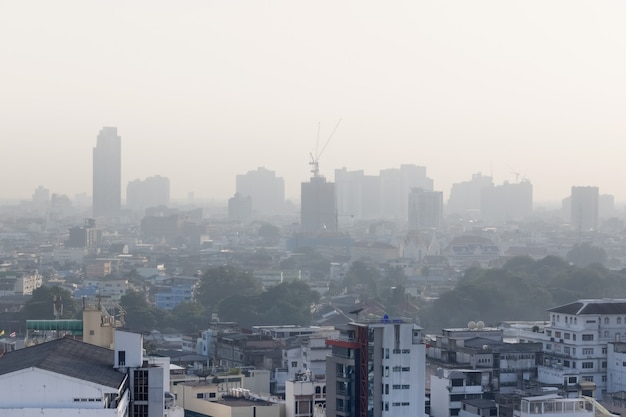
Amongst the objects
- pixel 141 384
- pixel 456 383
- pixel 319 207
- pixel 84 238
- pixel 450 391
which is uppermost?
pixel 319 207

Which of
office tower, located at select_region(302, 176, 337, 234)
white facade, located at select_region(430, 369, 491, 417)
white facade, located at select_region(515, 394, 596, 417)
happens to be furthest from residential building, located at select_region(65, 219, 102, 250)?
white facade, located at select_region(515, 394, 596, 417)

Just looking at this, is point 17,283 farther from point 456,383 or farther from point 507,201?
point 507,201

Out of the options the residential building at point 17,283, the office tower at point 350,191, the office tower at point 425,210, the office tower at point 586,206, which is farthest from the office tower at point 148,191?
the residential building at point 17,283

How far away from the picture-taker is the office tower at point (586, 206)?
129m

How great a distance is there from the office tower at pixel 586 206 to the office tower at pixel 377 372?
107088 millimetres

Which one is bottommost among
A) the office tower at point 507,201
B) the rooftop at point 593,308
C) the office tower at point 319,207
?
the rooftop at point 593,308

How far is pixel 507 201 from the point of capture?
522ft

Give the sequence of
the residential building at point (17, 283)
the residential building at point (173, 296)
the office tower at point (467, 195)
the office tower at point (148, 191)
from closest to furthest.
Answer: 1. the residential building at point (173, 296)
2. the residential building at point (17, 283)
3. the office tower at point (467, 195)
4. the office tower at point (148, 191)

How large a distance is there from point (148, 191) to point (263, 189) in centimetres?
1313

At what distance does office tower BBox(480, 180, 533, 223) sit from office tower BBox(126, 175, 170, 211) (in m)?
39.9

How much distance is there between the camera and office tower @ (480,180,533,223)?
15725cm

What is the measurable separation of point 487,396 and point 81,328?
661 centimetres

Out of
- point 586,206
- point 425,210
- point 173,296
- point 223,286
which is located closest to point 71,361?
point 223,286

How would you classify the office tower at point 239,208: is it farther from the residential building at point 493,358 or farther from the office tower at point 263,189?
the residential building at point 493,358
